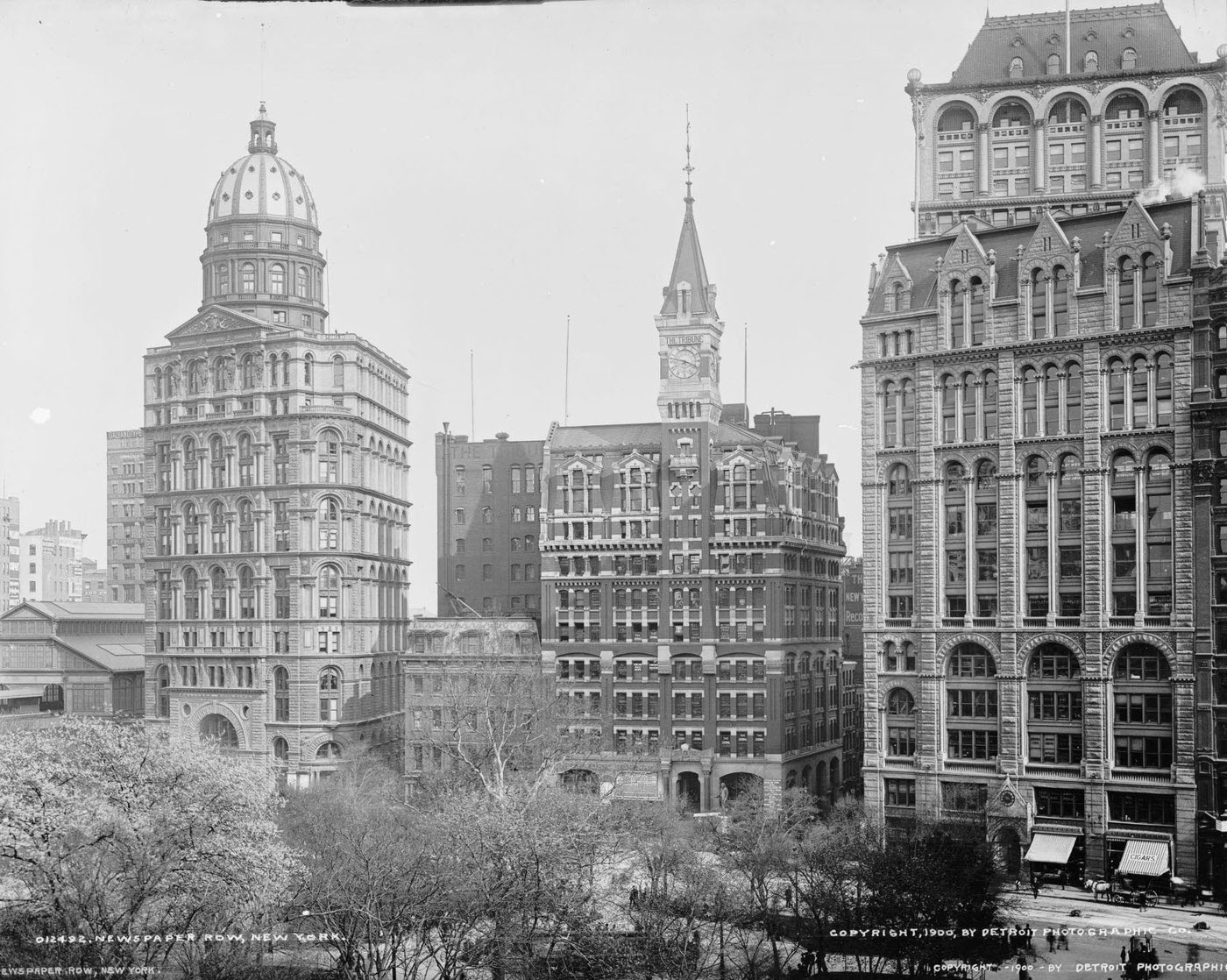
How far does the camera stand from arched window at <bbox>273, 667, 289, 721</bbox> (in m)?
146

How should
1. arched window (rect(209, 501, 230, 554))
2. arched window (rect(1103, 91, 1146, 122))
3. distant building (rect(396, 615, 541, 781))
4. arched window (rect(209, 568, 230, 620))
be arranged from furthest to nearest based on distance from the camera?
1. arched window (rect(209, 568, 230, 620))
2. arched window (rect(209, 501, 230, 554))
3. distant building (rect(396, 615, 541, 781))
4. arched window (rect(1103, 91, 1146, 122))

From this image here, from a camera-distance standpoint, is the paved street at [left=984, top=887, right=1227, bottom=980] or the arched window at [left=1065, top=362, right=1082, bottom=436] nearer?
the paved street at [left=984, top=887, right=1227, bottom=980]

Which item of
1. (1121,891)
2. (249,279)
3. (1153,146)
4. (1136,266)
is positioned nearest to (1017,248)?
(1136,266)

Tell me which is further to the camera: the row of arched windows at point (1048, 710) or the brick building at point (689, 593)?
the brick building at point (689, 593)

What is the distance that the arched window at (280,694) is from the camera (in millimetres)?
146000

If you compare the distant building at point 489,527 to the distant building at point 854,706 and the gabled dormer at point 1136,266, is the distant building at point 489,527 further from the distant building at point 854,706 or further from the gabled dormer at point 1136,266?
the gabled dormer at point 1136,266

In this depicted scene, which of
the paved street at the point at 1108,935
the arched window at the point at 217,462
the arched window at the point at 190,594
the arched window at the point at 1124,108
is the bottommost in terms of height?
the paved street at the point at 1108,935

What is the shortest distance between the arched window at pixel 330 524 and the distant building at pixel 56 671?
30.0 m

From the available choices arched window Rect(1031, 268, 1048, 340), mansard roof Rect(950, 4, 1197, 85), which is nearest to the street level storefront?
arched window Rect(1031, 268, 1048, 340)

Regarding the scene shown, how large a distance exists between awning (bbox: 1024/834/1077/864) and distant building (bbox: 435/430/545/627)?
63368 mm

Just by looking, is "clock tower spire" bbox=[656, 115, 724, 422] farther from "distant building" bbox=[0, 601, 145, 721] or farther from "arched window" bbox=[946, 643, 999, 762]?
"distant building" bbox=[0, 601, 145, 721]

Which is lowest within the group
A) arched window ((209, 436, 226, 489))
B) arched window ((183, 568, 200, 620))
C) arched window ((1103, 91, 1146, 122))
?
A: arched window ((183, 568, 200, 620))

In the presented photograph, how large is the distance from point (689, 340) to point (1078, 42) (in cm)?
4149

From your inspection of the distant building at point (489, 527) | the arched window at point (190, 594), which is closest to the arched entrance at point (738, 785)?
the distant building at point (489, 527)
